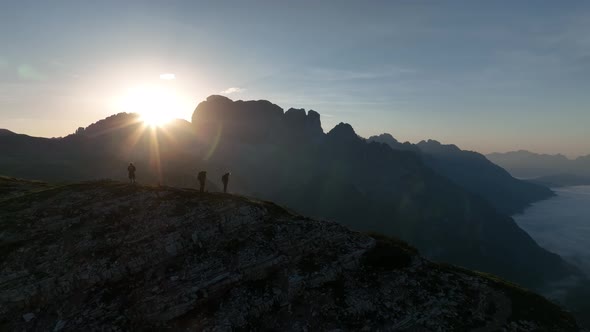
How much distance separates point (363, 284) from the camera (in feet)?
91.8

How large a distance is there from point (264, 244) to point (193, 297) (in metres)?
7.60

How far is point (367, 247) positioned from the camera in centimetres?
3186

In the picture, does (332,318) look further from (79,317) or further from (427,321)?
(79,317)

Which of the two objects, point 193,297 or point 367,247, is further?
point 367,247

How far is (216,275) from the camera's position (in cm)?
2622

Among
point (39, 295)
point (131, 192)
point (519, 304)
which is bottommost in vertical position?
point (519, 304)

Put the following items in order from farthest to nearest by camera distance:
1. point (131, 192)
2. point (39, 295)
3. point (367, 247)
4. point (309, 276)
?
1. point (131, 192)
2. point (367, 247)
3. point (309, 276)
4. point (39, 295)

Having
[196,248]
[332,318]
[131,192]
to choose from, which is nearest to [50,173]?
[131,192]

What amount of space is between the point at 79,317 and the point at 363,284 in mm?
21011

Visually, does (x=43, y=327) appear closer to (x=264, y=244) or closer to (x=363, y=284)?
(x=264, y=244)

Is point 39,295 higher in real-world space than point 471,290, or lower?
higher

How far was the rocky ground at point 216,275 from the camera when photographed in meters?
23.3

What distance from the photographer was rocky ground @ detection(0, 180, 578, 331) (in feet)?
76.3

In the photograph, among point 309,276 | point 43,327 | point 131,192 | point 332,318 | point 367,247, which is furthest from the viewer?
point 131,192
